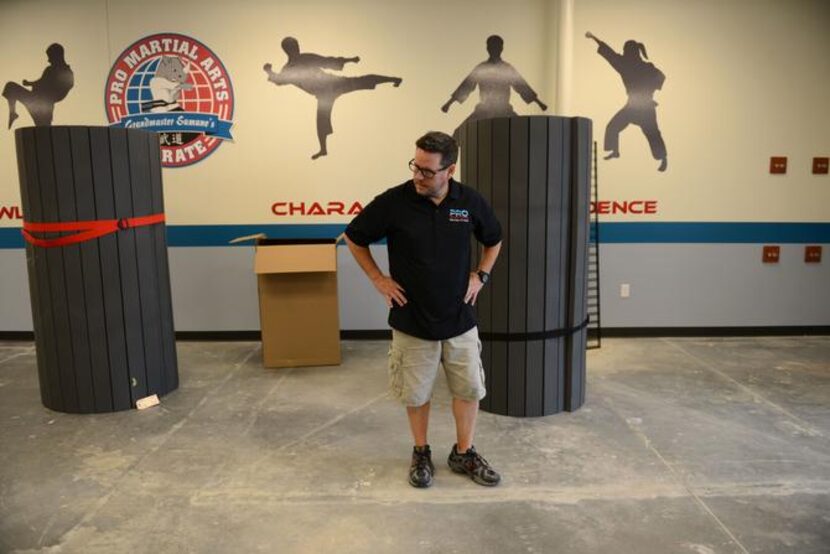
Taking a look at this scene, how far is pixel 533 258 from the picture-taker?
331 centimetres

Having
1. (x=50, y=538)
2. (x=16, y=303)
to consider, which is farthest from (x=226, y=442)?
(x=16, y=303)

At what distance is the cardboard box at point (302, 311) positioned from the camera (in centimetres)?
431

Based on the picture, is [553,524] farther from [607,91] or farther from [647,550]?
[607,91]

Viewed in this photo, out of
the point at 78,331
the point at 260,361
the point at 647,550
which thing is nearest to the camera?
the point at 647,550

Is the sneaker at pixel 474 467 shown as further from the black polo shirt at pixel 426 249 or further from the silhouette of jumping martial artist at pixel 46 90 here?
the silhouette of jumping martial artist at pixel 46 90

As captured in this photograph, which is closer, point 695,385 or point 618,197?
point 695,385

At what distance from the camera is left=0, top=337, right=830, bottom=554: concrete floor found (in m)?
2.28

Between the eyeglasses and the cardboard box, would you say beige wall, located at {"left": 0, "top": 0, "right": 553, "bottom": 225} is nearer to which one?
the cardboard box

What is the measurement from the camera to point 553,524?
235 cm

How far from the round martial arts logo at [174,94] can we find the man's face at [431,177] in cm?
316

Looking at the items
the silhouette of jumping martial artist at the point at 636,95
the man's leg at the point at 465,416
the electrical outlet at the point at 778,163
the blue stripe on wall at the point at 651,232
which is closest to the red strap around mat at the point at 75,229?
the blue stripe on wall at the point at 651,232

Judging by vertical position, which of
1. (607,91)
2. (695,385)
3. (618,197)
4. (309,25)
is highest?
(309,25)

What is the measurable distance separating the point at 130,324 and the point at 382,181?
2.37 metres

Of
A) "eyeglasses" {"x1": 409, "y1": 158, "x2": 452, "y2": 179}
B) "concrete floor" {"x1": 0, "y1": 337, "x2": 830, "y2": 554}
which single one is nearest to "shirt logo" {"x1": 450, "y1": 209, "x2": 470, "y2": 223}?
"eyeglasses" {"x1": 409, "y1": 158, "x2": 452, "y2": 179}
